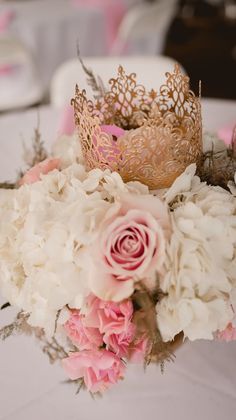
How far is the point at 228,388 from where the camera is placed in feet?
3.42

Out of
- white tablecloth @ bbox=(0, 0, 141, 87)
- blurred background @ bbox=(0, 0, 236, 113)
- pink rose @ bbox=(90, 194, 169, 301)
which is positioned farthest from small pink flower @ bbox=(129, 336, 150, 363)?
white tablecloth @ bbox=(0, 0, 141, 87)

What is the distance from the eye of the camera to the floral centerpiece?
0.76 metres

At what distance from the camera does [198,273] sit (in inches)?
29.7

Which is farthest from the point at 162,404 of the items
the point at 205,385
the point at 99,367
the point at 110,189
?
the point at 110,189

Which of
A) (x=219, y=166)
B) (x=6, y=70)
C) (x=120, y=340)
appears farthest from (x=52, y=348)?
(x=6, y=70)

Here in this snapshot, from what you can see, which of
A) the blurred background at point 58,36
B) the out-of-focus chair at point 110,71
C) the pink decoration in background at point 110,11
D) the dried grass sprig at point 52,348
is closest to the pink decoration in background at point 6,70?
the blurred background at point 58,36

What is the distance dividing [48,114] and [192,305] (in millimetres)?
1424

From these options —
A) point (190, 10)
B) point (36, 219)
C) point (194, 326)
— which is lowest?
point (190, 10)

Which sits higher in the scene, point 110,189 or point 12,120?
point 110,189

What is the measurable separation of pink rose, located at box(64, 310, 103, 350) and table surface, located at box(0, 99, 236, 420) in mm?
216

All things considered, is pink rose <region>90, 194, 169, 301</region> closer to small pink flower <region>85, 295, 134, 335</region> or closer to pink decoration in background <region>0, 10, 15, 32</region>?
small pink flower <region>85, 295, 134, 335</region>

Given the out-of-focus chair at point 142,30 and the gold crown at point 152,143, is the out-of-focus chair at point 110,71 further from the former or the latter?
the gold crown at point 152,143

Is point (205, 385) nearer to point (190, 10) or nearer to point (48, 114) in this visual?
point (48, 114)

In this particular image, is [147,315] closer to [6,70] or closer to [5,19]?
[6,70]
